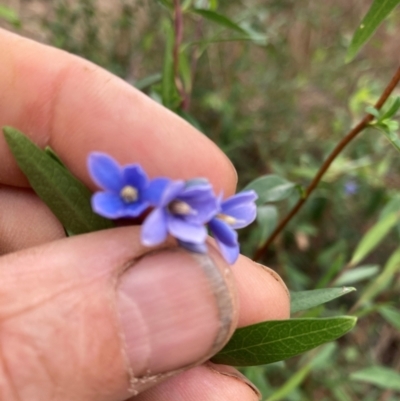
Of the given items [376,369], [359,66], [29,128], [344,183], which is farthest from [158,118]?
[359,66]

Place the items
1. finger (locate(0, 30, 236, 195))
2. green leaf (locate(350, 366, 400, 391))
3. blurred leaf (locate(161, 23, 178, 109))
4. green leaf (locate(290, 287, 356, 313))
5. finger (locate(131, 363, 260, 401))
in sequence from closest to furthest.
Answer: green leaf (locate(290, 287, 356, 313)) → finger (locate(0, 30, 236, 195)) → finger (locate(131, 363, 260, 401)) → blurred leaf (locate(161, 23, 178, 109)) → green leaf (locate(350, 366, 400, 391))

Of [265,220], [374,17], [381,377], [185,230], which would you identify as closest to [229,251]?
[185,230]

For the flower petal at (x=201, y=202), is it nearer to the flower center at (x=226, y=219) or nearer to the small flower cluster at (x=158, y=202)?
the small flower cluster at (x=158, y=202)

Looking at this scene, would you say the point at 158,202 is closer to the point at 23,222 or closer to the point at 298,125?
the point at 23,222

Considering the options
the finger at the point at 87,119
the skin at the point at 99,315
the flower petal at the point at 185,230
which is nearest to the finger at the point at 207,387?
the skin at the point at 99,315

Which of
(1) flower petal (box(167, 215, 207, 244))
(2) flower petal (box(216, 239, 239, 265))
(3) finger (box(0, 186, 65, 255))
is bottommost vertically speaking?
(3) finger (box(0, 186, 65, 255))

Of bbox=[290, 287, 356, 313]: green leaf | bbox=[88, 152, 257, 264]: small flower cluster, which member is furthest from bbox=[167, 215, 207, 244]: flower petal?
bbox=[290, 287, 356, 313]: green leaf

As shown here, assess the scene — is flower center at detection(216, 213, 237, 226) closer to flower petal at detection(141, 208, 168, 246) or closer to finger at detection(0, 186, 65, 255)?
flower petal at detection(141, 208, 168, 246)

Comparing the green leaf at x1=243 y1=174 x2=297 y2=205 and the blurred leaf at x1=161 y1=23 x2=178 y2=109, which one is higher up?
the blurred leaf at x1=161 y1=23 x2=178 y2=109
